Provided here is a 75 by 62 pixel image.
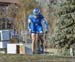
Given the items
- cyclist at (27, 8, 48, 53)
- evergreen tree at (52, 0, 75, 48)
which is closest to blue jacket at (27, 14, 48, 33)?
cyclist at (27, 8, 48, 53)

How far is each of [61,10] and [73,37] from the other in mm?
1282

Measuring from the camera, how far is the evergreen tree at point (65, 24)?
12555mm

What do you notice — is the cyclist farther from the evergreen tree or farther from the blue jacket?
the evergreen tree

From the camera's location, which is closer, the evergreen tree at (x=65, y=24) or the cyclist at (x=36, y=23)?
the cyclist at (x=36, y=23)

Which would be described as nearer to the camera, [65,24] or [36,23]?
[36,23]

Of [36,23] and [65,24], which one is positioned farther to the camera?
[65,24]

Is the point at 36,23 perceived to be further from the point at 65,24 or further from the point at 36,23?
the point at 65,24

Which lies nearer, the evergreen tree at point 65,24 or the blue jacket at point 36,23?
the blue jacket at point 36,23

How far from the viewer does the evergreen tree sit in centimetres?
1255

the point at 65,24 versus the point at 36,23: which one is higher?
the point at 36,23

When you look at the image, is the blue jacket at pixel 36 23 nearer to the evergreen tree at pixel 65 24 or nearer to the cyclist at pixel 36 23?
the cyclist at pixel 36 23

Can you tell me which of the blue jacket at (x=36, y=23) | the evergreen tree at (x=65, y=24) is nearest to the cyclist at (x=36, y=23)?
the blue jacket at (x=36, y=23)

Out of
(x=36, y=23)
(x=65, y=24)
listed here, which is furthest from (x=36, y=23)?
(x=65, y=24)

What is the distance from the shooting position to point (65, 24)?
13.0m
